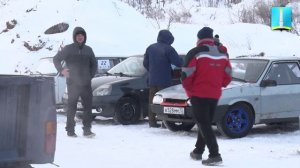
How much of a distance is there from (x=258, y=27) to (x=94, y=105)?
1593 centimetres

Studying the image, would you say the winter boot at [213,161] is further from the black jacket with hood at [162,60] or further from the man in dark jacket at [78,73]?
the black jacket with hood at [162,60]

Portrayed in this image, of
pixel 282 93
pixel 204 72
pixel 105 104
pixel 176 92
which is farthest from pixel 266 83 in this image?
pixel 105 104

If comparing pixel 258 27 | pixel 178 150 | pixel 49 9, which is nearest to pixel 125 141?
pixel 178 150

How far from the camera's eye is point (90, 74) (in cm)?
1074

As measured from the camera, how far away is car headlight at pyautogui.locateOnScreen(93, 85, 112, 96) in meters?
12.4

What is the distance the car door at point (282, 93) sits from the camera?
35.2ft

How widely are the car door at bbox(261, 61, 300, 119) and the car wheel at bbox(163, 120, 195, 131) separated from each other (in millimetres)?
1359

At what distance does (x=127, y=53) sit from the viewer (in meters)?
21.8

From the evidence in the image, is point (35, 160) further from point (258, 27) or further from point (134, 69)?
point (258, 27)

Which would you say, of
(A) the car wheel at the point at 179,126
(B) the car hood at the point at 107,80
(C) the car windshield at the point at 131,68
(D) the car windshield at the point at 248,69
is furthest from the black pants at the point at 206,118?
(C) the car windshield at the point at 131,68

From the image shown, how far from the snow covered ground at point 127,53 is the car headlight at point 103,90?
1.95ft

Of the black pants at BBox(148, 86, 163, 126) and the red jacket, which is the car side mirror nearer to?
the black pants at BBox(148, 86, 163, 126)

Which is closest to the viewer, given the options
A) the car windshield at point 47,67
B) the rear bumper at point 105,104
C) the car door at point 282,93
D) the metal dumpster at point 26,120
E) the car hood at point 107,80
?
the metal dumpster at point 26,120

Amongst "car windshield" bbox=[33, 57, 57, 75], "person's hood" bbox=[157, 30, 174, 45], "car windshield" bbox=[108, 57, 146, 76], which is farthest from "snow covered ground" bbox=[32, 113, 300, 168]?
"car windshield" bbox=[33, 57, 57, 75]
